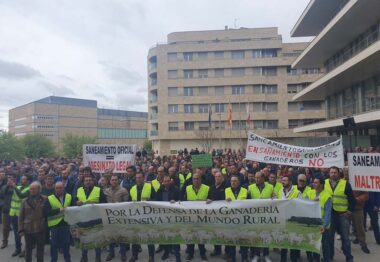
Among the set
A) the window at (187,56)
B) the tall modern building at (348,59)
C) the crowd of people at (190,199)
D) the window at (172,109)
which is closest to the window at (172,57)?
the window at (187,56)

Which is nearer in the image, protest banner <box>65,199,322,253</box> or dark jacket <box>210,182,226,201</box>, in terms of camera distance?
protest banner <box>65,199,322,253</box>

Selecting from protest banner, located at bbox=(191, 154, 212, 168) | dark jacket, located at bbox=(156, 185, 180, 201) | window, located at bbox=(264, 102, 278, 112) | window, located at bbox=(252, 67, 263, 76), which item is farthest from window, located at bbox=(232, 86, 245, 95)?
dark jacket, located at bbox=(156, 185, 180, 201)

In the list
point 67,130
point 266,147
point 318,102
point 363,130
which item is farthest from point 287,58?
point 67,130

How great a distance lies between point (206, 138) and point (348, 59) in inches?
1202

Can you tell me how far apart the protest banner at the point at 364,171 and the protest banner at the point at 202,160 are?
384 centimetres

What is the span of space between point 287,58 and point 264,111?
9.27 metres

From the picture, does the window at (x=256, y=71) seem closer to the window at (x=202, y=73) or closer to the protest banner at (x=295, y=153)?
the window at (x=202, y=73)

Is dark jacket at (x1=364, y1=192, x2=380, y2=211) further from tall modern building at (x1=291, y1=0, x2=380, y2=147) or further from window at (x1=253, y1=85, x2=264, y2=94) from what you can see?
window at (x1=253, y1=85, x2=264, y2=94)

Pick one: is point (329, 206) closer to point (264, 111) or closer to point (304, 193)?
point (304, 193)

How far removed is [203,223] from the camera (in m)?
7.07

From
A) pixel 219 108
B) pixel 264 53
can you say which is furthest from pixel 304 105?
pixel 219 108

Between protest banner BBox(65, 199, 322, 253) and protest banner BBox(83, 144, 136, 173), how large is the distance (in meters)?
3.18

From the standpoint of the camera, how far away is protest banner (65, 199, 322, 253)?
6.68 metres

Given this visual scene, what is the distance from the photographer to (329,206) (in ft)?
22.3
